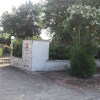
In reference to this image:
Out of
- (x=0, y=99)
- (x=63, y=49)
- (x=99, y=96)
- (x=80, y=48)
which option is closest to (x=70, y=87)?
(x=99, y=96)

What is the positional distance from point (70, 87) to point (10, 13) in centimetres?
1450

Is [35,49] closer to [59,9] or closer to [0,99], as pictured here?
[59,9]

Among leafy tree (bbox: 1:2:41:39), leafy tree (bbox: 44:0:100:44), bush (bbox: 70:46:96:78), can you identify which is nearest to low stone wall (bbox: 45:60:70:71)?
leafy tree (bbox: 44:0:100:44)

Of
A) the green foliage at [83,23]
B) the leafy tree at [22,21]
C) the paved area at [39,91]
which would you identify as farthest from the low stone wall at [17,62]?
the leafy tree at [22,21]

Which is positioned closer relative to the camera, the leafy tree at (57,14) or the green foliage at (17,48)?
the leafy tree at (57,14)

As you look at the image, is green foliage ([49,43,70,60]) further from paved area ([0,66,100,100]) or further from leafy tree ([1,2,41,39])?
leafy tree ([1,2,41,39])

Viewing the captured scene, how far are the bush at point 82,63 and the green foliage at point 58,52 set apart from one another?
2.73m

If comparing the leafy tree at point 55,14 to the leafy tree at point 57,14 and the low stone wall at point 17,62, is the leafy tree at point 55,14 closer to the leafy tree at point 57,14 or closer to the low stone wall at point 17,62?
the leafy tree at point 57,14

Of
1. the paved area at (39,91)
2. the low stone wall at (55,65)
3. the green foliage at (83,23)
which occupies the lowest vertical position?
the paved area at (39,91)

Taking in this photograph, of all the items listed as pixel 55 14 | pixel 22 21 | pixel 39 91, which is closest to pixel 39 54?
pixel 55 14

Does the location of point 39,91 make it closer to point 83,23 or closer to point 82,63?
point 82,63

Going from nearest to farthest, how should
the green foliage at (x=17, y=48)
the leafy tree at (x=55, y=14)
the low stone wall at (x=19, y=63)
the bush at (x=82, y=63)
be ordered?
the bush at (x=82, y=63) < the low stone wall at (x=19, y=63) < the leafy tree at (x=55, y=14) < the green foliage at (x=17, y=48)

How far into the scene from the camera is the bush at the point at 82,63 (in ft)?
35.2

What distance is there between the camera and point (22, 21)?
2141 centimetres
